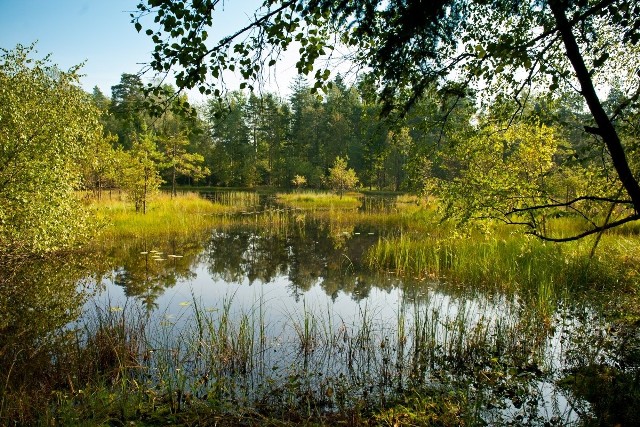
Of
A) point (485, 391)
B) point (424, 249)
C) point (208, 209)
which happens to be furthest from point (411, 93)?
point (208, 209)

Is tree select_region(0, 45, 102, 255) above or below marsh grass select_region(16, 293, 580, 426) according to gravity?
above

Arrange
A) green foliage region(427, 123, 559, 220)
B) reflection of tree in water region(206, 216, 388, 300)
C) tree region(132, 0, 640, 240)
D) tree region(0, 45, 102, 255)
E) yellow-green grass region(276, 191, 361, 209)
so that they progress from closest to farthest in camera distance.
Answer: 1. tree region(132, 0, 640, 240)
2. green foliage region(427, 123, 559, 220)
3. tree region(0, 45, 102, 255)
4. reflection of tree in water region(206, 216, 388, 300)
5. yellow-green grass region(276, 191, 361, 209)

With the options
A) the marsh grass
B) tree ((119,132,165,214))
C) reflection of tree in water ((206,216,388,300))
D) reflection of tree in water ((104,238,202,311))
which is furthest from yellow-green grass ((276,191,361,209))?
the marsh grass

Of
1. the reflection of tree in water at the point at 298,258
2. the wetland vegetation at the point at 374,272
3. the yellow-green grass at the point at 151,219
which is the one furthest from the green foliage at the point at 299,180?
the wetland vegetation at the point at 374,272

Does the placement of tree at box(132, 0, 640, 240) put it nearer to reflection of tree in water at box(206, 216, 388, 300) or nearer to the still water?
the still water

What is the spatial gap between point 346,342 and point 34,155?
8.91 meters

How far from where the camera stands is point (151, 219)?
18.8 meters

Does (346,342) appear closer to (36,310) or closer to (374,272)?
(374,272)

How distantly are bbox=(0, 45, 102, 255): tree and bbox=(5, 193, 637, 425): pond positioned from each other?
1.38 metres

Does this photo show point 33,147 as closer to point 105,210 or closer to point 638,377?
point 105,210

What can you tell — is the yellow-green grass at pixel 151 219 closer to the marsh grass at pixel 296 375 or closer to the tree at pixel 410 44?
the marsh grass at pixel 296 375

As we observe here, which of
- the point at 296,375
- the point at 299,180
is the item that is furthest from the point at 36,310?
the point at 299,180

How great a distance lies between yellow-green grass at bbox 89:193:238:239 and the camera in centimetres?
1687

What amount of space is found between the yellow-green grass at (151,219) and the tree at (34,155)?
12.0 ft
